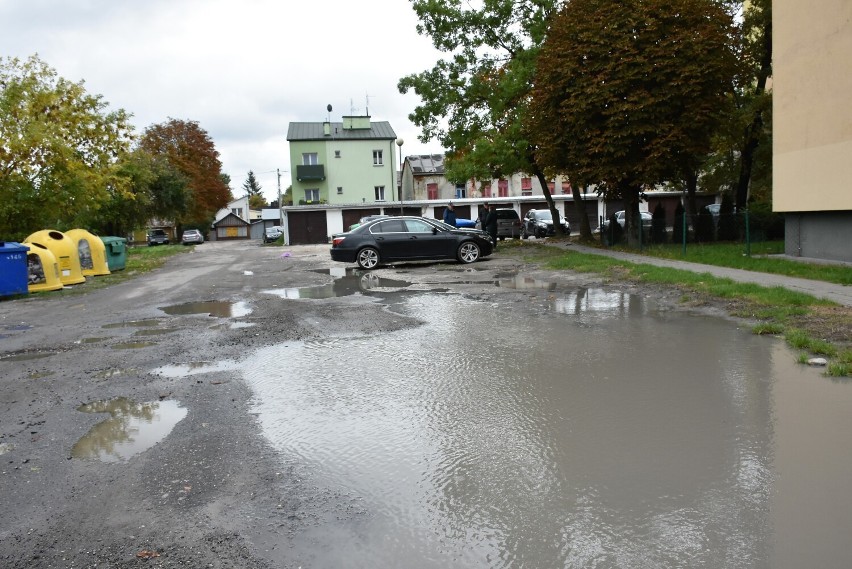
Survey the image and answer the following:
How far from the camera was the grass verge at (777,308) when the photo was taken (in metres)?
7.70

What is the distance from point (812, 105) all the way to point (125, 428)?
17.3 meters

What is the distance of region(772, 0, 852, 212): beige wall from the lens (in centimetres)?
1570

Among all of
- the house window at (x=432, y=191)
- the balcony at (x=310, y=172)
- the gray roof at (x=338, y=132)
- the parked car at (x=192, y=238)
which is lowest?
the parked car at (x=192, y=238)

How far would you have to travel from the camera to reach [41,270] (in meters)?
17.9

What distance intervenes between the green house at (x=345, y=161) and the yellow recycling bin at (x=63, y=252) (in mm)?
43280

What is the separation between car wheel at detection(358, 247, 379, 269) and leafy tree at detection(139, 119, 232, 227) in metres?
57.4

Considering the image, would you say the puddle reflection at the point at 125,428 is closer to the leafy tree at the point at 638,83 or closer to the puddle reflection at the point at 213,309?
the puddle reflection at the point at 213,309

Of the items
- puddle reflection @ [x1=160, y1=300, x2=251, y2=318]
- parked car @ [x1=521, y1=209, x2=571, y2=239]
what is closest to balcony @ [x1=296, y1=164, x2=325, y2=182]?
parked car @ [x1=521, y1=209, x2=571, y2=239]

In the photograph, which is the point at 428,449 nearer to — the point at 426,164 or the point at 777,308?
the point at 777,308

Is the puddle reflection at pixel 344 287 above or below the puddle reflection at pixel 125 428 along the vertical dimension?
below

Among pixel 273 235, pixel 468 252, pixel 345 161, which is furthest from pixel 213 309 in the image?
pixel 273 235

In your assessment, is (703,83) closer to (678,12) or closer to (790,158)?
(678,12)

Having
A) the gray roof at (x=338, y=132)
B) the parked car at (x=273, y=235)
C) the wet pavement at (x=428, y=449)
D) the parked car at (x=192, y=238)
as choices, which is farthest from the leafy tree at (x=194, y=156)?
the wet pavement at (x=428, y=449)

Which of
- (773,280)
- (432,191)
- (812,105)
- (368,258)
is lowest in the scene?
(773,280)
